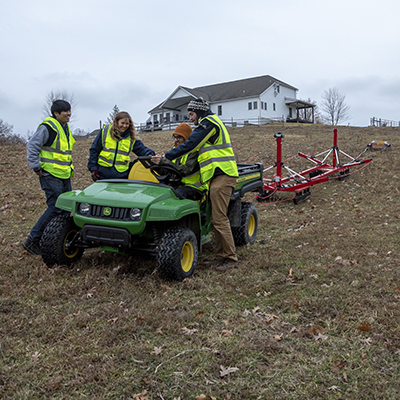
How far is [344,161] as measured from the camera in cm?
1495

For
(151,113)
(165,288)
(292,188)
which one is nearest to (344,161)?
(292,188)

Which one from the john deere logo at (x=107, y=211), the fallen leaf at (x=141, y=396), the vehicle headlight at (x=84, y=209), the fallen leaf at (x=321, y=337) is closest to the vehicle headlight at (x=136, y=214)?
Answer: the john deere logo at (x=107, y=211)

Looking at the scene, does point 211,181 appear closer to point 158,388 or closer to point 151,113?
point 158,388

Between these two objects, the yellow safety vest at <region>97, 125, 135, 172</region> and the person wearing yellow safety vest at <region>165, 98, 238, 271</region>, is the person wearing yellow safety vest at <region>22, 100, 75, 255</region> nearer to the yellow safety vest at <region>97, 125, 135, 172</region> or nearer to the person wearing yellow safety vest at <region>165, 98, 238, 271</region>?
the yellow safety vest at <region>97, 125, 135, 172</region>

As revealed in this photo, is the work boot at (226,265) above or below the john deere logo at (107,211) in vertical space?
below

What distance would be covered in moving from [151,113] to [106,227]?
1813 inches

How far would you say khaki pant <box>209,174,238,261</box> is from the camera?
5230mm

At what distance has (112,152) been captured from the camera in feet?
18.6

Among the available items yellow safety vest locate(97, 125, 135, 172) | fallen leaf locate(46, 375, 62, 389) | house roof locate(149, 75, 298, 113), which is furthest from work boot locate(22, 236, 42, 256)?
house roof locate(149, 75, 298, 113)

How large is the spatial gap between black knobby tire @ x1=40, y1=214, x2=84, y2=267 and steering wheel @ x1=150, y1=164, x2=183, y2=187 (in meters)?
1.25

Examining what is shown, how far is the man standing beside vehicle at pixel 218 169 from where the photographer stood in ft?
17.0

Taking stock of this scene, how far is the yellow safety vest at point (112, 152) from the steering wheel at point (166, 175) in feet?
2.01

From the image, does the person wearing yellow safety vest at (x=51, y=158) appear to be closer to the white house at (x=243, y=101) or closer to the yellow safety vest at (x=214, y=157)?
the yellow safety vest at (x=214, y=157)

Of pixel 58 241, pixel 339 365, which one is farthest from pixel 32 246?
pixel 339 365
